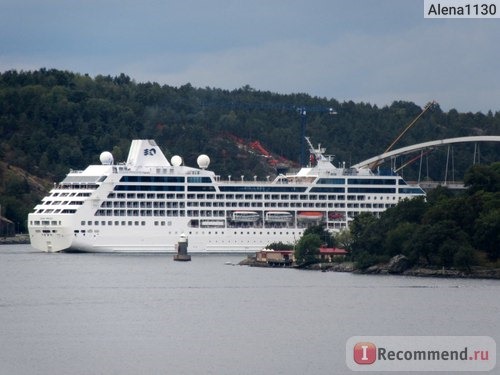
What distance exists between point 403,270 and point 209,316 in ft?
73.5

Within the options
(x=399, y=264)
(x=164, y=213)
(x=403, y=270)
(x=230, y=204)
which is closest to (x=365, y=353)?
(x=399, y=264)

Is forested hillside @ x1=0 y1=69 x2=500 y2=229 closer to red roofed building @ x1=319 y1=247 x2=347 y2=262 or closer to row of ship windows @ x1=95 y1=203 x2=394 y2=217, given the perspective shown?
row of ship windows @ x1=95 y1=203 x2=394 y2=217

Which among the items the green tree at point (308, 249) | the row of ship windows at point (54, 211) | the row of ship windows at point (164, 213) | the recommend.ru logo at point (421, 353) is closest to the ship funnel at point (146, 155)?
the row of ship windows at point (164, 213)

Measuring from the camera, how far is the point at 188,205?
113 m

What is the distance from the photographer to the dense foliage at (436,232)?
87.3m

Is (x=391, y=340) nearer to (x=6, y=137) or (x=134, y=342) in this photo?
(x=134, y=342)

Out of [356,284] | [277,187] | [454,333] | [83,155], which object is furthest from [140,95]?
[454,333]

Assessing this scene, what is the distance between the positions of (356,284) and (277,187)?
109 feet

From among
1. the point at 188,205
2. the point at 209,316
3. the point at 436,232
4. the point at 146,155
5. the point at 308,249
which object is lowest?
the point at 209,316

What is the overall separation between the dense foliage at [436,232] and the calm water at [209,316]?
234 centimetres

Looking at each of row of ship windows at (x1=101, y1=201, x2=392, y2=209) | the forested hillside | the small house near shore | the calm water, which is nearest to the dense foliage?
the small house near shore

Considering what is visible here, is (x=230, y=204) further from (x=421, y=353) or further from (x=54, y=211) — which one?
(x=421, y=353)

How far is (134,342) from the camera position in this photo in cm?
6050

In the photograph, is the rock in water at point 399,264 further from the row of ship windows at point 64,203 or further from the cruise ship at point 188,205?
the row of ship windows at point 64,203
